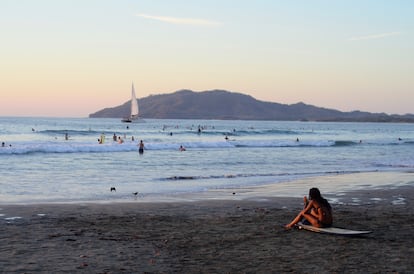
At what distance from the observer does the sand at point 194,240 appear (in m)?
8.30

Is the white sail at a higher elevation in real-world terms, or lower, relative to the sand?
higher

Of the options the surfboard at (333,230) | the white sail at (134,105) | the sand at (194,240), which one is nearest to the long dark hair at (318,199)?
the surfboard at (333,230)

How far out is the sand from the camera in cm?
830

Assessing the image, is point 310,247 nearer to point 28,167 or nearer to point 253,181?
point 253,181

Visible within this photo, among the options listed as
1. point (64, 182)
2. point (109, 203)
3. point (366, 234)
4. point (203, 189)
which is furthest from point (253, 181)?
point (366, 234)

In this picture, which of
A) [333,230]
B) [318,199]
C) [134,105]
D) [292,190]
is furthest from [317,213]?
[134,105]

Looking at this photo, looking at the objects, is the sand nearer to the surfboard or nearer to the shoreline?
the surfboard

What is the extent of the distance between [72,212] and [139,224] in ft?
7.79

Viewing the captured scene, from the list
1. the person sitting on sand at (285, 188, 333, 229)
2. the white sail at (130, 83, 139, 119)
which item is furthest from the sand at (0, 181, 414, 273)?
the white sail at (130, 83, 139, 119)

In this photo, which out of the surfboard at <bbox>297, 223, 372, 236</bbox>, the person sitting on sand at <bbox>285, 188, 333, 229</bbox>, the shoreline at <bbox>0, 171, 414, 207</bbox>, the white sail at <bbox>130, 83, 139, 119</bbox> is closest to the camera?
the surfboard at <bbox>297, 223, 372, 236</bbox>

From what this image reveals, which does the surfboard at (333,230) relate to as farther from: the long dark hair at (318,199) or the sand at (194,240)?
the long dark hair at (318,199)

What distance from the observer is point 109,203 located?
15.6 metres

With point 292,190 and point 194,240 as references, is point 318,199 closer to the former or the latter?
point 194,240

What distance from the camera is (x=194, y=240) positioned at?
10.2m
